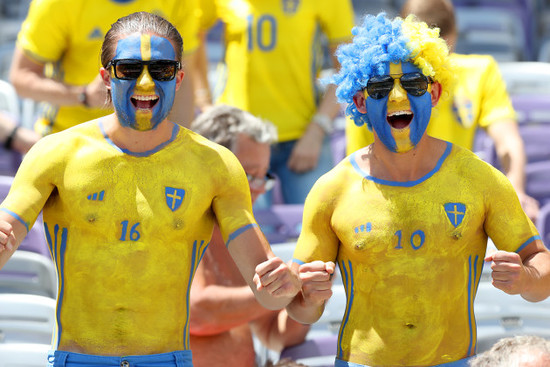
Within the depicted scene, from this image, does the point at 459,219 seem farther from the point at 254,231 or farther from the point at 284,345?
the point at 284,345

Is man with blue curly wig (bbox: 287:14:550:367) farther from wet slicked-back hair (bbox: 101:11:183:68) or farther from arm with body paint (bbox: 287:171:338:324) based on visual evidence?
wet slicked-back hair (bbox: 101:11:183:68)

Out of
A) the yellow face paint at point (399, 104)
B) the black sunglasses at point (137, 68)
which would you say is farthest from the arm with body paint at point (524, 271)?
the black sunglasses at point (137, 68)

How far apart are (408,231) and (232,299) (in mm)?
871

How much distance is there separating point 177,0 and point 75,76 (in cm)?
56

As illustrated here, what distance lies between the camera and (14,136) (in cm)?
473

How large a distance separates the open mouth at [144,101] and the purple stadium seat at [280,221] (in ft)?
5.45

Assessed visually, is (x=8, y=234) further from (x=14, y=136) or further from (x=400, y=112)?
(x=14, y=136)

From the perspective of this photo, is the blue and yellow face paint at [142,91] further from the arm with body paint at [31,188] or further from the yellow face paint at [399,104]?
the yellow face paint at [399,104]

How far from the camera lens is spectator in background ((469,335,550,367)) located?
2.38 metres

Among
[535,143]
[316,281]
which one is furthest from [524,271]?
[535,143]

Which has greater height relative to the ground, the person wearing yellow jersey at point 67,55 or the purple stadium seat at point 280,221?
the person wearing yellow jersey at point 67,55

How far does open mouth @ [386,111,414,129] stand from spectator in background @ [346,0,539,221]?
4.00 feet

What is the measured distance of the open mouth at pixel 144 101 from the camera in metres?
2.85

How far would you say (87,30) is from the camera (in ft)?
13.8
